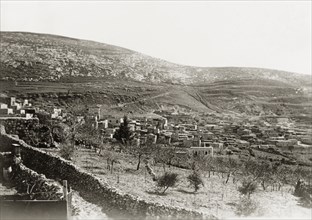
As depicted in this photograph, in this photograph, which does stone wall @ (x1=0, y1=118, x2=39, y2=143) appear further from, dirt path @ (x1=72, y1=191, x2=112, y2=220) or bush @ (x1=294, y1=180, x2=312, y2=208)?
bush @ (x1=294, y1=180, x2=312, y2=208)

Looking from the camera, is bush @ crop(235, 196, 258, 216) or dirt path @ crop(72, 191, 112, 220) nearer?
dirt path @ crop(72, 191, 112, 220)

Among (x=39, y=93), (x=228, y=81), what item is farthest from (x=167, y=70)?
(x=39, y=93)

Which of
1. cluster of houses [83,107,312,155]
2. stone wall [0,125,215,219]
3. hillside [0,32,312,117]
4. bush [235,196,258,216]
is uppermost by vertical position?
hillside [0,32,312,117]

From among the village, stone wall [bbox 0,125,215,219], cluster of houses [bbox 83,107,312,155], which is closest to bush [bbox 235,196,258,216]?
stone wall [bbox 0,125,215,219]

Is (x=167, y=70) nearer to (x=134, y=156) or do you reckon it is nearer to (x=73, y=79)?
(x=73, y=79)

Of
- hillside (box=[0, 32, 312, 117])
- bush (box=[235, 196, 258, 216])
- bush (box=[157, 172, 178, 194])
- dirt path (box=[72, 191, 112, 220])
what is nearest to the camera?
dirt path (box=[72, 191, 112, 220])

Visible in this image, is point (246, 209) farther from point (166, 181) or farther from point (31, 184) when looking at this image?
point (31, 184)

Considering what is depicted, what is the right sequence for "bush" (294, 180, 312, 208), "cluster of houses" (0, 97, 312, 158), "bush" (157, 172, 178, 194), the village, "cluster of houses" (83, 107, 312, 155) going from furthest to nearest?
"cluster of houses" (83, 107, 312, 155)
"cluster of houses" (0, 97, 312, 158)
the village
"bush" (294, 180, 312, 208)
"bush" (157, 172, 178, 194)
